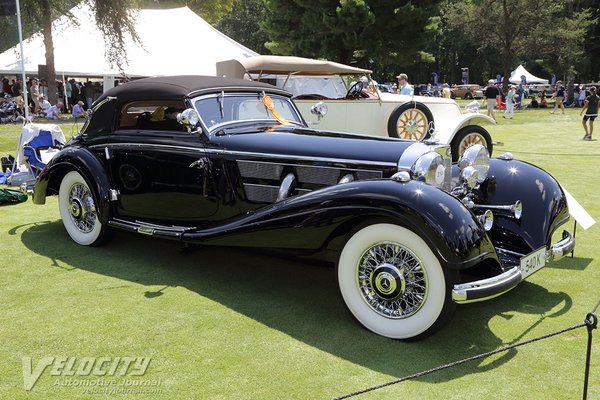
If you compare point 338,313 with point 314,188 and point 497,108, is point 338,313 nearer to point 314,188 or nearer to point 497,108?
point 314,188

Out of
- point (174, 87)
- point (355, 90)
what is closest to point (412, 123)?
point (355, 90)

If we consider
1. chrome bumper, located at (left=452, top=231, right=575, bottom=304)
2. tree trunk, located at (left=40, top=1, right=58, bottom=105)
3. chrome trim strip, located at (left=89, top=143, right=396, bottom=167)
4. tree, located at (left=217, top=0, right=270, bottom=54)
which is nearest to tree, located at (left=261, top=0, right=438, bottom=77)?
tree trunk, located at (left=40, top=1, right=58, bottom=105)

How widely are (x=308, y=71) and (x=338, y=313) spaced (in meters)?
8.69

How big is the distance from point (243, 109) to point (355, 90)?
6.62m

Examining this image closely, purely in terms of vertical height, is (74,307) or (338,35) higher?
(338,35)

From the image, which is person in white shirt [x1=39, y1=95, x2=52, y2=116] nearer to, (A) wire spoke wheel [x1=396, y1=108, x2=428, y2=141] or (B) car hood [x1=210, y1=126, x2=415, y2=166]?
(A) wire spoke wheel [x1=396, y1=108, x2=428, y2=141]

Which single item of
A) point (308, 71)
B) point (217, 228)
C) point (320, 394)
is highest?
point (308, 71)

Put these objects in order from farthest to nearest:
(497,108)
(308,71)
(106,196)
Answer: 1. (497,108)
2. (308,71)
3. (106,196)

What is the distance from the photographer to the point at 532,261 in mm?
3910

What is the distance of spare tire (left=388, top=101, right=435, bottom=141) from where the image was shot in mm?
10321

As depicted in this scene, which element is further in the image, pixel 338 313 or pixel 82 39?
pixel 82 39

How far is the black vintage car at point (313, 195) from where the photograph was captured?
138 inches

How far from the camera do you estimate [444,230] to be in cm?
337

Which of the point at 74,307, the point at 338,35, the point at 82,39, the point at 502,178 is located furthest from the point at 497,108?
the point at 74,307
